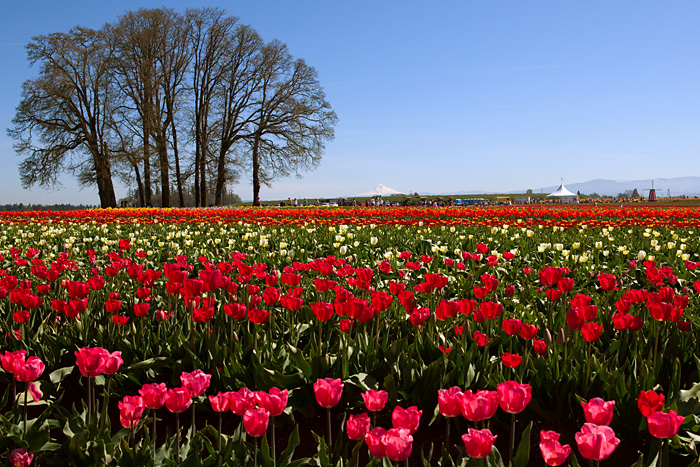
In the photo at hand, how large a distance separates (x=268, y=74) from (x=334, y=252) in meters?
26.7

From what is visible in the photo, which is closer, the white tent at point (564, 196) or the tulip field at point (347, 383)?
the tulip field at point (347, 383)

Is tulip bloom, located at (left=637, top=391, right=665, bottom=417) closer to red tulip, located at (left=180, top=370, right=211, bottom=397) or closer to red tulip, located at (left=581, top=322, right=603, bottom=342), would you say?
red tulip, located at (left=581, top=322, right=603, bottom=342)

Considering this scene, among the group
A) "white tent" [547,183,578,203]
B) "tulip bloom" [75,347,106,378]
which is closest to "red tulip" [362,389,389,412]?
"tulip bloom" [75,347,106,378]

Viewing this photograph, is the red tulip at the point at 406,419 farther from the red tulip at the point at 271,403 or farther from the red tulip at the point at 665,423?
the red tulip at the point at 665,423

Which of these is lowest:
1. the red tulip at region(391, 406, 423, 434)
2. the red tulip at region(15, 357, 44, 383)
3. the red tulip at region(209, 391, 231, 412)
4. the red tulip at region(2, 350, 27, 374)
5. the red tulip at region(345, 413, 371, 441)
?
the red tulip at region(345, 413, 371, 441)

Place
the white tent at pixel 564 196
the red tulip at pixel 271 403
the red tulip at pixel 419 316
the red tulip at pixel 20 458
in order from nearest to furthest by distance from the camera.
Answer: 1. the red tulip at pixel 271 403
2. the red tulip at pixel 20 458
3. the red tulip at pixel 419 316
4. the white tent at pixel 564 196

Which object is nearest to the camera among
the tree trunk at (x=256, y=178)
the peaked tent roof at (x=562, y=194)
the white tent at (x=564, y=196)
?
the tree trunk at (x=256, y=178)

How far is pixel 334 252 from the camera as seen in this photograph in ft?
21.5

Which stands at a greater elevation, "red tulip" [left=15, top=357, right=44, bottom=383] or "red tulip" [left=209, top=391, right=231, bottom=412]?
"red tulip" [left=15, top=357, right=44, bottom=383]

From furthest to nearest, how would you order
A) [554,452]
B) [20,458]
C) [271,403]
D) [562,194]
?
[562,194] < [20,458] < [271,403] < [554,452]

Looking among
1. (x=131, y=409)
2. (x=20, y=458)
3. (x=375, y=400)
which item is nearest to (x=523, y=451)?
(x=375, y=400)

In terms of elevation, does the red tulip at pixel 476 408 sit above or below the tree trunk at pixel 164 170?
below

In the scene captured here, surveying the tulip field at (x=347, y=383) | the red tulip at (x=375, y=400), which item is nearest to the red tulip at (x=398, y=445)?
the tulip field at (x=347, y=383)

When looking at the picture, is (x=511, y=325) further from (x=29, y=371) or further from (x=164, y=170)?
(x=164, y=170)
